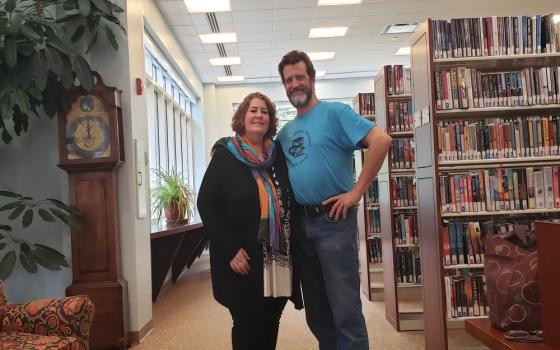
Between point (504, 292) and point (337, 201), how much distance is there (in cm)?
68

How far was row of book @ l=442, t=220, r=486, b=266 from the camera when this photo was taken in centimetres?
292

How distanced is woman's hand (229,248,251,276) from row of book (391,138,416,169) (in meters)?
2.62

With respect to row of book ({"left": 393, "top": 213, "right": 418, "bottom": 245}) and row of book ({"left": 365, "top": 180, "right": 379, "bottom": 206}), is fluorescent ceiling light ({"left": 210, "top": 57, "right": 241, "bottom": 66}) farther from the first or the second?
row of book ({"left": 393, "top": 213, "right": 418, "bottom": 245})

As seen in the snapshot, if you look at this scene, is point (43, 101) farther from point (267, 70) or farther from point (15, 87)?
point (267, 70)

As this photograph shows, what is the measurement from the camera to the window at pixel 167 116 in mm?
6354

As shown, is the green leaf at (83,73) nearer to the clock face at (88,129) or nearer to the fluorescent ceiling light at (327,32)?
the clock face at (88,129)

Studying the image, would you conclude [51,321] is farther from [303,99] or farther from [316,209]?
[303,99]

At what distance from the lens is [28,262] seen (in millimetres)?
2898

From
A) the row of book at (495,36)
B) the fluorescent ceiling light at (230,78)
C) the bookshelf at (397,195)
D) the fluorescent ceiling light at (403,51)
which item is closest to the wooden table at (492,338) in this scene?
the row of book at (495,36)

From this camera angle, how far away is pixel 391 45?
8188mm

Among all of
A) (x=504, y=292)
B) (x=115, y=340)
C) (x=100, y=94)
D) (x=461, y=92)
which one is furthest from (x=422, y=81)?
(x=115, y=340)

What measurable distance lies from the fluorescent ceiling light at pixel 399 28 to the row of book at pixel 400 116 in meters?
3.41

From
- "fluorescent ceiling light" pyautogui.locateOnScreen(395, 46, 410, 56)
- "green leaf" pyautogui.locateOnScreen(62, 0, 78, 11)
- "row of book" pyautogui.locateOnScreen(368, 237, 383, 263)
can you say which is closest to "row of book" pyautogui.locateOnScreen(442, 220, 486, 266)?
"row of book" pyautogui.locateOnScreen(368, 237, 383, 263)

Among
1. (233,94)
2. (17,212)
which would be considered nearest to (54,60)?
(17,212)
